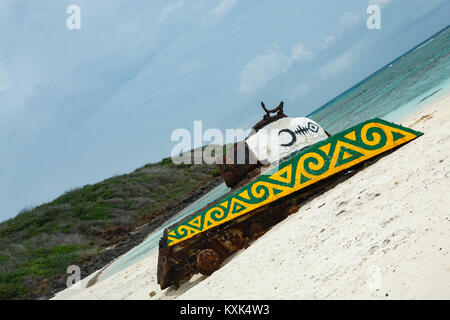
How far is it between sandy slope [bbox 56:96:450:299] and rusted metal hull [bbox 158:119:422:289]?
33 cm

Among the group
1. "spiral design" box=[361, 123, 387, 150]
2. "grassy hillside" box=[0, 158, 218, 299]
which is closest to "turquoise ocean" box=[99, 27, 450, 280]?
"grassy hillside" box=[0, 158, 218, 299]

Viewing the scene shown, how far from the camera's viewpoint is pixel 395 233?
13.4ft

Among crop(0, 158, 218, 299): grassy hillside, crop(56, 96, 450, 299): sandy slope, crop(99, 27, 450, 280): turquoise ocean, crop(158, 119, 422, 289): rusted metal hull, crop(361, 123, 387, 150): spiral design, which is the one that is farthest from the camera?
crop(0, 158, 218, 299): grassy hillside

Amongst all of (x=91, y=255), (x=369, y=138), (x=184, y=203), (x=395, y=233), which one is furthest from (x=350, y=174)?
(x=184, y=203)

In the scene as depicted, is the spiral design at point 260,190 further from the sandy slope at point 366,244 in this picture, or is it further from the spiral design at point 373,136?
the spiral design at point 373,136

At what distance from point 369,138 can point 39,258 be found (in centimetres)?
1947

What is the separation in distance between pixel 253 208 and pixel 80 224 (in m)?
24.5

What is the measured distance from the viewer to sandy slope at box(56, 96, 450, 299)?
131 inches

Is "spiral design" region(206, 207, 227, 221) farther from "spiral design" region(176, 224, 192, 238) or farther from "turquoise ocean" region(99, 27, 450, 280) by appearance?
"turquoise ocean" region(99, 27, 450, 280)

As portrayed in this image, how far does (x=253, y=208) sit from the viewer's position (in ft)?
23.5

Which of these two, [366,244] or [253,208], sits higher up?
[253,208]

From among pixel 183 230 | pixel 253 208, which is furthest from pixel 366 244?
pixel 183 230

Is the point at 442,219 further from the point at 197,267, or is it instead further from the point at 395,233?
the point at 197,267

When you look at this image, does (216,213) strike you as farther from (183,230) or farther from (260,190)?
(260,190)
